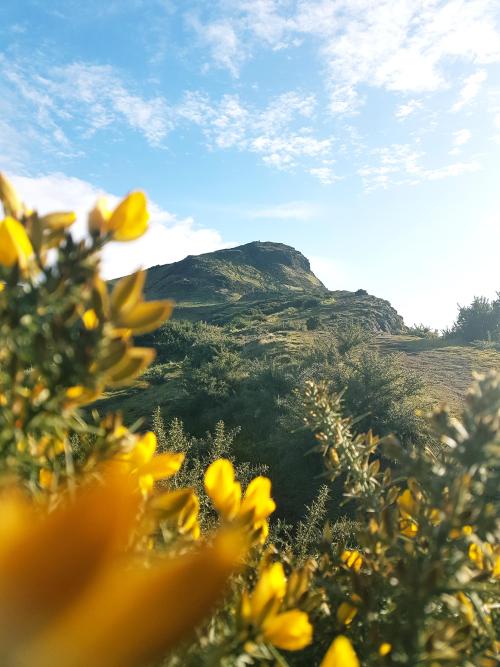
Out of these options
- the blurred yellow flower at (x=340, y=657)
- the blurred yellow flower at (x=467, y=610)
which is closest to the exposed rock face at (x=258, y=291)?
the blurred yellow flower at (x=467, y=610)

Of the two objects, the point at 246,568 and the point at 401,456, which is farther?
the point at 246,568

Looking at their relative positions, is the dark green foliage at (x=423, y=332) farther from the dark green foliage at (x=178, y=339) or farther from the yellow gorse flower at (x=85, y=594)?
the yellow gorse flower at (x=85, y=594)

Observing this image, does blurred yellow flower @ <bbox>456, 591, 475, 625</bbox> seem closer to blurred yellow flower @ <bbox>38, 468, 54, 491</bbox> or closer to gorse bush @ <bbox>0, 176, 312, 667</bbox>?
gorse bush @ <bbox>0, 176, 312, 667</bbox>

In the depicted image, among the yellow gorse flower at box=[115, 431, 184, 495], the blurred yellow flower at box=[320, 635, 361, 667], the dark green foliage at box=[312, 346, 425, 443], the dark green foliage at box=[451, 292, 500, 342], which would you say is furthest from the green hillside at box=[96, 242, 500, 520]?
the dark green foliage at box=[451, 292, 500, 342]

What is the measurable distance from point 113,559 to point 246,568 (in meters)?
0.51

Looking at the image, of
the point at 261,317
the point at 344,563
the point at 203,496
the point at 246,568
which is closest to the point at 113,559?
the point at 246,568

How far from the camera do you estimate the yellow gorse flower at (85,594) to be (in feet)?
1.05

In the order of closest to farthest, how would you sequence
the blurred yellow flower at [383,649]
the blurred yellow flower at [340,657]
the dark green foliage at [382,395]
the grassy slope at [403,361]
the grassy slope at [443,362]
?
the blurred yellow flower at [340,657] → the blurred yellow flower at [383,649] → the dark green foliage at [382,395] → the grassy slope at [443,362] → the grassy slope at [403,361]

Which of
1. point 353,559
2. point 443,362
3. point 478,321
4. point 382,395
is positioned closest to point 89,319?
point 353,559

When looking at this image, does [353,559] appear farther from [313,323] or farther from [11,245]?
[313,323]

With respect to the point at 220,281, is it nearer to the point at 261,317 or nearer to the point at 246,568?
the point at 261,317

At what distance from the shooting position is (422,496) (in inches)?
→ 31.3

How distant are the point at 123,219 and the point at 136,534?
40cm

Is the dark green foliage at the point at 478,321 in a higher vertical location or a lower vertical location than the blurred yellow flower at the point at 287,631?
higher
